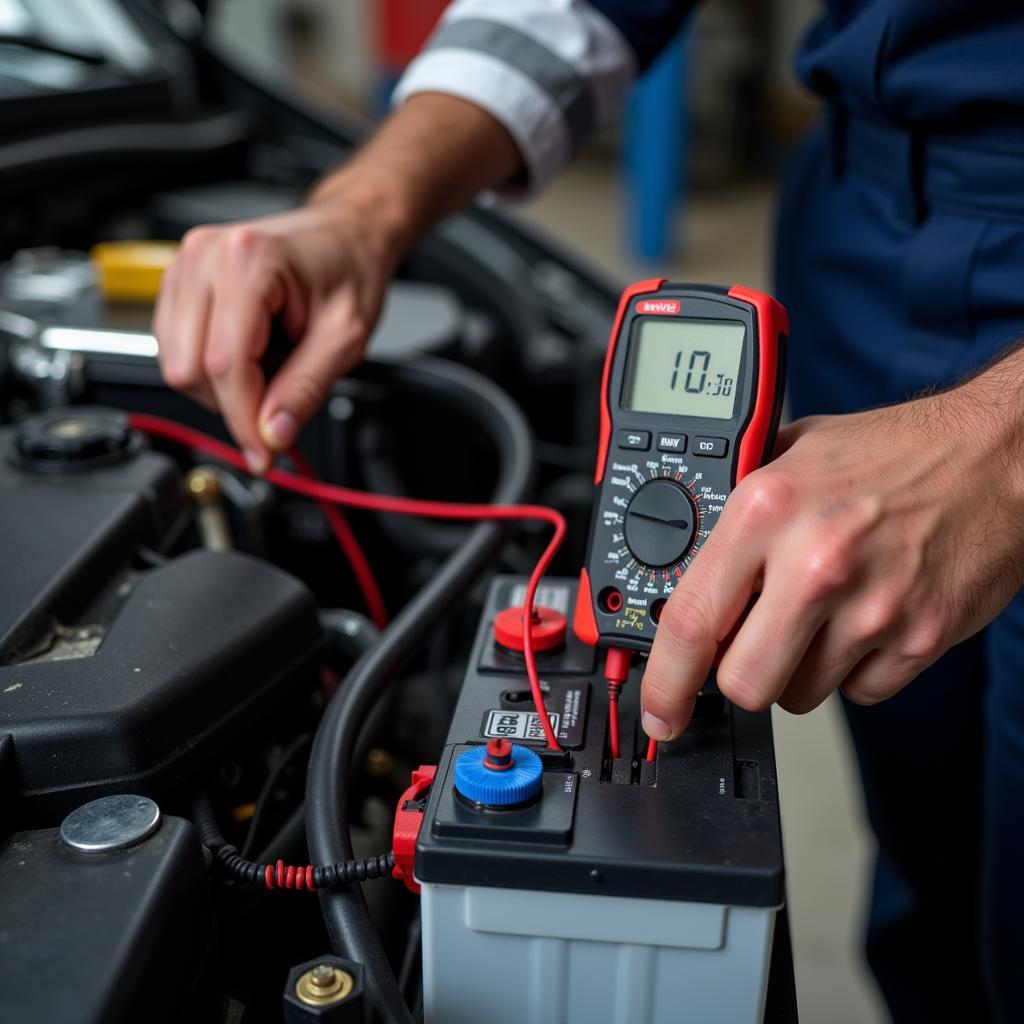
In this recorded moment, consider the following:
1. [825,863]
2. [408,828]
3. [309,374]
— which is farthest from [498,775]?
[825,863]

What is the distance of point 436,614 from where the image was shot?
26.9 inches

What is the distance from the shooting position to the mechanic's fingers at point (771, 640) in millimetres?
474

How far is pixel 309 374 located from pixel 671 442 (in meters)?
0.30

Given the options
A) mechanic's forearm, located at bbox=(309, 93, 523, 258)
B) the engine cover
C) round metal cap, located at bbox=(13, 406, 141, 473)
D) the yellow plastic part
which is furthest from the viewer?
the yellow plastic part

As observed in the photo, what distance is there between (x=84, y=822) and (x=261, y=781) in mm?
166

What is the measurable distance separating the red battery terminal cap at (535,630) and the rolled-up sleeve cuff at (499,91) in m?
→ 0.50

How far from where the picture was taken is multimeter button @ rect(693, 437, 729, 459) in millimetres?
549

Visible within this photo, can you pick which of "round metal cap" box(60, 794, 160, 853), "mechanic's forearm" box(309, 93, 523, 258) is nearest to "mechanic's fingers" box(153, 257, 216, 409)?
"mechanic's forearm" box(309, 93, 523, 258)

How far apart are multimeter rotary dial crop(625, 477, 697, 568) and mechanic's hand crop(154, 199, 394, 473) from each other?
11.4 inches

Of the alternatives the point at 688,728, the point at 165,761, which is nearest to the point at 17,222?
the point at 165,761

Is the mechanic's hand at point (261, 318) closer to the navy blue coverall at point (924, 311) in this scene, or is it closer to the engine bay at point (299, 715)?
the engine bay at point (299, 715)

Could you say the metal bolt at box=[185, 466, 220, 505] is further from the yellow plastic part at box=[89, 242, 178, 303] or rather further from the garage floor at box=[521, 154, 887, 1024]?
the garage floor at box=[521, 154, 887, 1024]

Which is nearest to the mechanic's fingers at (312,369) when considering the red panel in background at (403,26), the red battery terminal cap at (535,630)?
the red battery terminal cap at (535,630)

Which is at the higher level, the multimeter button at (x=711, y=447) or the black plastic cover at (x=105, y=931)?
the multimeter button at (x=711, y=447)
